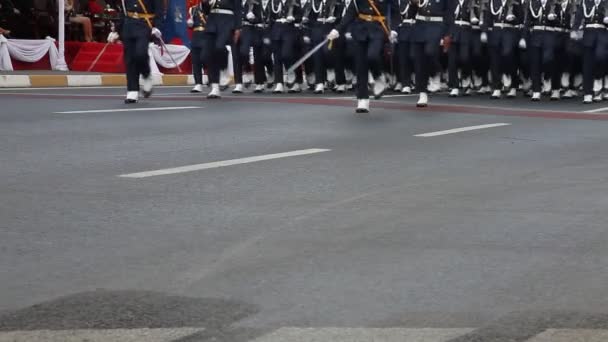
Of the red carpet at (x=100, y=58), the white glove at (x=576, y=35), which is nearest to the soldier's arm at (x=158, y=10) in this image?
the white glove at (x=576, y=35)

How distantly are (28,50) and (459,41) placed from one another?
29.3 feet

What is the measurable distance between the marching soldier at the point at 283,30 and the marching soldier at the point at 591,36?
5.16m

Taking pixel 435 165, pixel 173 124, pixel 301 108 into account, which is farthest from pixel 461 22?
pixel 435 165

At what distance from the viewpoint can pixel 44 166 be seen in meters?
10.9

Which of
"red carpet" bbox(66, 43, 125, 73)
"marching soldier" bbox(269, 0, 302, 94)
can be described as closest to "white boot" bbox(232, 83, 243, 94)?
"marching soldier" bbox(269, 0, 302, 94)

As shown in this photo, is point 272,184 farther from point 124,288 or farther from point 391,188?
point 124,288

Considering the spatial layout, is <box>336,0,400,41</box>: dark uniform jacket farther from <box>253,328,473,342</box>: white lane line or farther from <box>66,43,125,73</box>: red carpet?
<box>66,43,125,73</box>: red carpet

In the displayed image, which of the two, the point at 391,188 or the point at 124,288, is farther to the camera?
the point at 391,188

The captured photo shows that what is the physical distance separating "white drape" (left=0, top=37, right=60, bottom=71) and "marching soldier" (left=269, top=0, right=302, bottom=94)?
5433 mm

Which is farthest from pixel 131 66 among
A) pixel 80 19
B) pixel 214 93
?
pixel 80 19

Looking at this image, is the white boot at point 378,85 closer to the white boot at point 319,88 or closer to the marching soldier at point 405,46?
the marching soldier at point 405,46

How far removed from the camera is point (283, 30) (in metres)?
25.9

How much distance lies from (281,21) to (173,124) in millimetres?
11002

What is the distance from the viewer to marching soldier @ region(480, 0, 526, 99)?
2423 cm
